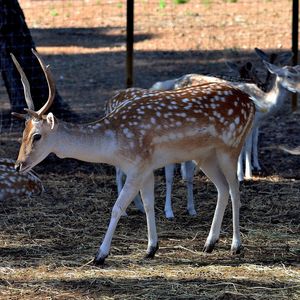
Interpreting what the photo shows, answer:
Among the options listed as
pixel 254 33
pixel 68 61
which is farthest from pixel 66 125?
pixel 254 33

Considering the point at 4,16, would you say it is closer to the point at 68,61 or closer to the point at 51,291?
the point at 68,61

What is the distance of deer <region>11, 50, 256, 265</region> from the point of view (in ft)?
22.5

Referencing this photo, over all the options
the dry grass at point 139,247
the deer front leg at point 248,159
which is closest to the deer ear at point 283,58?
the deer front leg at point 248,159

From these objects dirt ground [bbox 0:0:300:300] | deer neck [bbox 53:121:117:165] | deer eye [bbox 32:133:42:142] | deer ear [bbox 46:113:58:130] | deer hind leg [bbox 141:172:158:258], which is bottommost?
dirt ground [bbox 0:0:300:300]

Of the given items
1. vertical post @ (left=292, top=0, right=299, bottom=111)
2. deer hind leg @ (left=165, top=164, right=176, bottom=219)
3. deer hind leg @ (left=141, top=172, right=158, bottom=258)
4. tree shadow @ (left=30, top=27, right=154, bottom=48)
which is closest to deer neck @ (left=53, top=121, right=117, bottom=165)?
deer hind leg @ (left=141, top=172, right=158, bottom=258)

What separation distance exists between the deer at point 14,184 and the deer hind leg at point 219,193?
7.72 ft

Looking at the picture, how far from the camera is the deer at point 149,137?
6.86 metres

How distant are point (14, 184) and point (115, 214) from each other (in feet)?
7.87

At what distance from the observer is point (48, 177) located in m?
9.88

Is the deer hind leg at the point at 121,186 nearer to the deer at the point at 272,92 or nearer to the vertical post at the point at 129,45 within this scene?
the deer at the point at 272,92

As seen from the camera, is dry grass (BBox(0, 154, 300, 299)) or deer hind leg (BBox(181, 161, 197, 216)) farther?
deer hind leg (BBox(181, 161, 197, 216))

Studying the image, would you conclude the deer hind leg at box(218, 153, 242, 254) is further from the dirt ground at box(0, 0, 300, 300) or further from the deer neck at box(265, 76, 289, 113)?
the deer neck at box(265, 76, 289, 113)

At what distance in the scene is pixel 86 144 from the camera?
22.7ft

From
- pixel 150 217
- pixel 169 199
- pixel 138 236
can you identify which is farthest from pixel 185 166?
pixel 150 217
